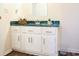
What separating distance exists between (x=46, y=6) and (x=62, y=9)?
42 cm

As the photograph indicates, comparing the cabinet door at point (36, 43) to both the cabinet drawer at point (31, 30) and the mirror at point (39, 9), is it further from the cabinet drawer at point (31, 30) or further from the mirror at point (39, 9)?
the mirror at point (39, 9)

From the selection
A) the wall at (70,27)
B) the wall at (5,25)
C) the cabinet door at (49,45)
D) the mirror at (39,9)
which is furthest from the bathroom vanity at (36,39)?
the mirror at (39,9)

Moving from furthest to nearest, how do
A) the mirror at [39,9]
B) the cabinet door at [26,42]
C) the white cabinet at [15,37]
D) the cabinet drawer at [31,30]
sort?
the mirror at [39,9] → the white cabinet at [15,37] → the cabinet door at [26,42] → the cabinet drawer at [31,30]

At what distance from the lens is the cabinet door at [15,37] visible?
129 inches

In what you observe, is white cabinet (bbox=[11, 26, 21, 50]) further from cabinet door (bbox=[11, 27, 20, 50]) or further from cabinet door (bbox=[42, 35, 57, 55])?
cabinet door (bbox=[42, 35, 57, 55])

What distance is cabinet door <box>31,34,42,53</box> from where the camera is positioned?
3.02m

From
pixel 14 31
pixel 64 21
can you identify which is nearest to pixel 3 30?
pixel 14 31

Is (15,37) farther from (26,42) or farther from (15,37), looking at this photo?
(26,42)

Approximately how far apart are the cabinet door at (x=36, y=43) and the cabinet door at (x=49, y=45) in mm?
96

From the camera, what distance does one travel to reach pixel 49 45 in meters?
2.93

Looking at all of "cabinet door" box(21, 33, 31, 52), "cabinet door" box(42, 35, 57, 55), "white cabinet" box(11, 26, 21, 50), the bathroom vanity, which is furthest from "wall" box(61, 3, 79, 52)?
"white cabinet" box(11, 26, 21, 50)

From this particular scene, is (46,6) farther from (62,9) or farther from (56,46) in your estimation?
(56,46)

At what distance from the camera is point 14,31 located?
3305 mm

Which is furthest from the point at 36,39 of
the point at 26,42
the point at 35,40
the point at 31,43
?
the point at 26,42
